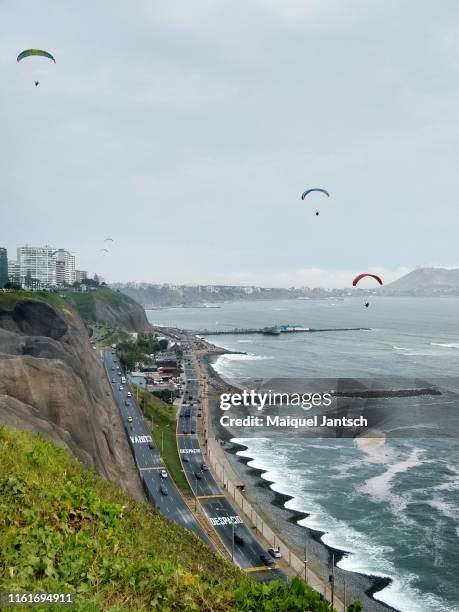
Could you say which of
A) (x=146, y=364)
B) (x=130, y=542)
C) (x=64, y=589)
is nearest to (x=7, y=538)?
(x=64, y=589)

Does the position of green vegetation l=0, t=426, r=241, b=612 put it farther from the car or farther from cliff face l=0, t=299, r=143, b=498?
the car

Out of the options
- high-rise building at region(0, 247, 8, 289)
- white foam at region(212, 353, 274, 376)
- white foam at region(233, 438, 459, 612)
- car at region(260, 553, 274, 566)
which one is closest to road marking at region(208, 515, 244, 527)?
white foam at region(233, 438, 459, 612)

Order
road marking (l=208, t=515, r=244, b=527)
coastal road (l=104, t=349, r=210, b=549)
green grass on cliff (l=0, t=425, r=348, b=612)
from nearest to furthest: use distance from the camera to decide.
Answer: green grass on cliff (l=0, t=425, r=348, b=612) < coastal road (l=104, t=349, r=210, b=549) < road marking (l=208, t=515, r=244, b=527)

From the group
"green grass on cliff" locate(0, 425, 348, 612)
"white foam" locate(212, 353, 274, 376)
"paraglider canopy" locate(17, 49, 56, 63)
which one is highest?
"paraglider canopy" locate(17, 49, 56, 63)

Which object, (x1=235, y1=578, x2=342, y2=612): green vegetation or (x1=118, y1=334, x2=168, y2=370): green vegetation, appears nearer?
(x1=235, y1=578, x2=342, y2=612): green vegetation

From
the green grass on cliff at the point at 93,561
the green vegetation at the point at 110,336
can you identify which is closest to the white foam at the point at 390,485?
the green grass on cliff at the point at 93,561

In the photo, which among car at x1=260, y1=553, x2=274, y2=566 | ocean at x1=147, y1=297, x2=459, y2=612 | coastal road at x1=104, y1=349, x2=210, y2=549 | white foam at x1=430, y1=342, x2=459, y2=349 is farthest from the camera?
white foam at x1=430, y1=342, x2=459, y2=349
